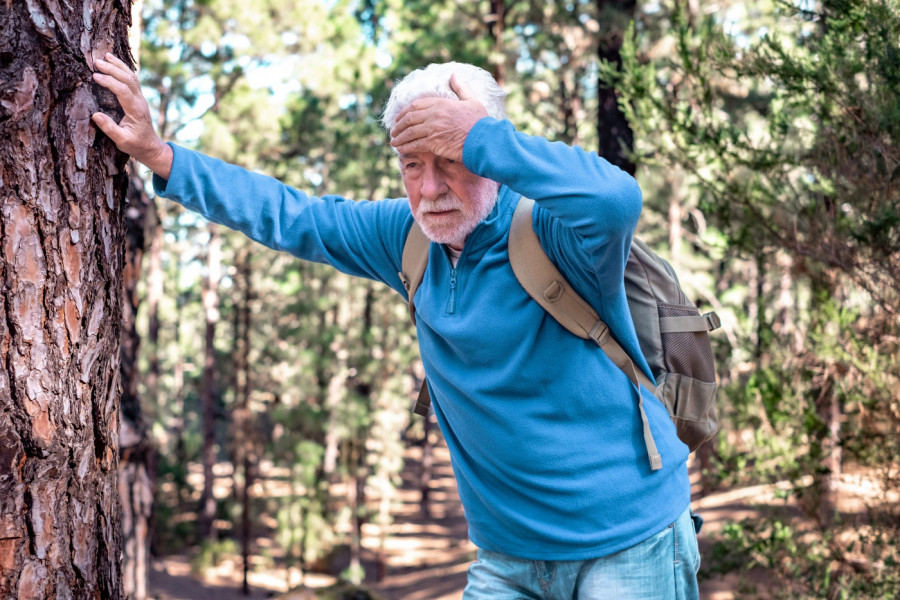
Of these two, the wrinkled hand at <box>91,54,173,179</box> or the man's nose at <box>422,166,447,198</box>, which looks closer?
the wrinkled hand at <box>91,54,173,179</box>

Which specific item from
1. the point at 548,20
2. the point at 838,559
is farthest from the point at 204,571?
the point at 838,559

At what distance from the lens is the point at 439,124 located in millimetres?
1821

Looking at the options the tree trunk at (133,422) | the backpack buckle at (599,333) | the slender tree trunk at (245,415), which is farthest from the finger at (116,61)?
the slender tree trunk at (245,415)

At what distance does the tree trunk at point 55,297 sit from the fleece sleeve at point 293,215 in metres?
0.25

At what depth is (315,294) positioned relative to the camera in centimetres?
1800

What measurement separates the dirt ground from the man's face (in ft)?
31.5

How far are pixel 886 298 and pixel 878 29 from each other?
1604 mm

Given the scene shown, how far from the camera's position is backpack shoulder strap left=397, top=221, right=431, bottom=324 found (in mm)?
2154

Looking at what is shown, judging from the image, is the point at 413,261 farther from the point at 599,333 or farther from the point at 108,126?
the point at 108,126

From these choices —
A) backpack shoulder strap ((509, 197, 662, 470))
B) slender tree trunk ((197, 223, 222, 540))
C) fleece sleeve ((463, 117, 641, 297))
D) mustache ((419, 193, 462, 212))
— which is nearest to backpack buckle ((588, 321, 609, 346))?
backpack shoulder strap ((509, 197, 662, 470))

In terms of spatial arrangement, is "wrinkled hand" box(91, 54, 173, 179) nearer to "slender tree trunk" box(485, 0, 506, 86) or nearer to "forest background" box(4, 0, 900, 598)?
"forest background" box(4, 0, 900, 598)

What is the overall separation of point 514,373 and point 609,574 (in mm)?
569

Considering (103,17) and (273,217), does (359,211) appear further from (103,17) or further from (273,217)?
(103,17)

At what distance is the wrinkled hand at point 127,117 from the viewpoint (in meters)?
1.83
